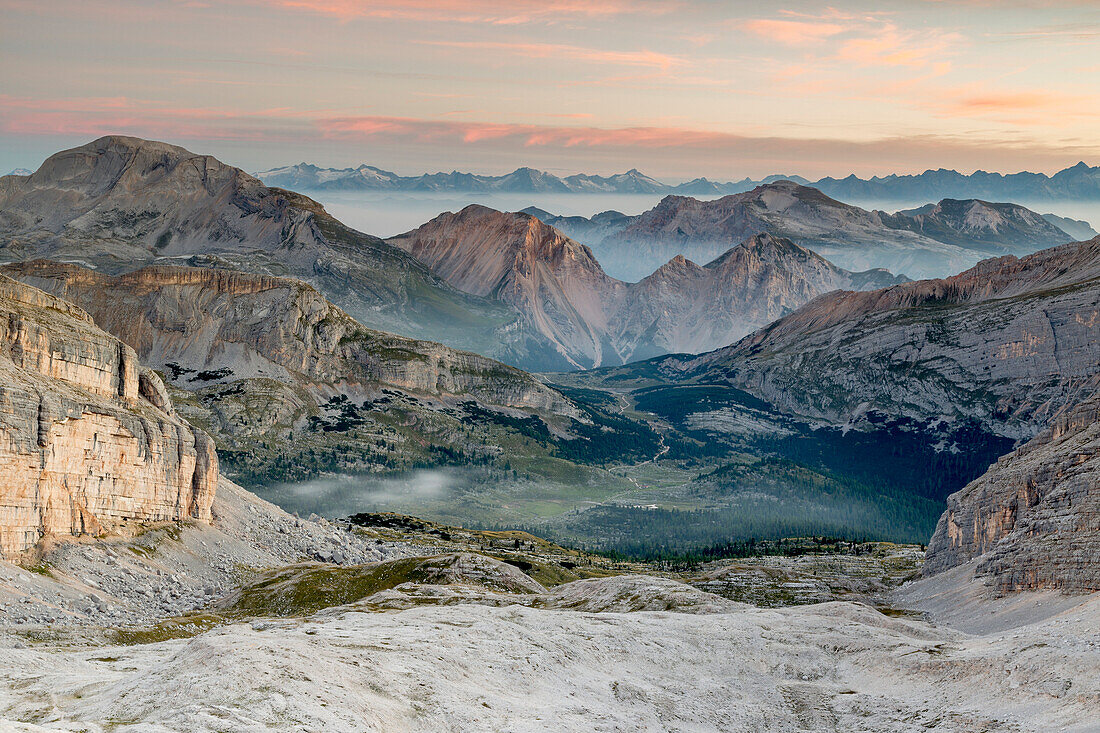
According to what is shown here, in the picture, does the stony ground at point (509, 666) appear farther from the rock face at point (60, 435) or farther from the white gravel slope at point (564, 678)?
the rock face at point (60, 435)

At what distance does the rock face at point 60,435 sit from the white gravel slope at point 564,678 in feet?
157

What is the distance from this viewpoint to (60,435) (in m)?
174

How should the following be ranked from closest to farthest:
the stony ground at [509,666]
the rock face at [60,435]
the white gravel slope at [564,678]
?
the white gravel slope at [564,678]
the stony ground at [509,666]
the rock face at [60,435]

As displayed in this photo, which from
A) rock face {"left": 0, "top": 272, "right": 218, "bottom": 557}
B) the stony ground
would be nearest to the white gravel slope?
the stony ground

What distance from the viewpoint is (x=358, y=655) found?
104m

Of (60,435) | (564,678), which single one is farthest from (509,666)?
(60,435)

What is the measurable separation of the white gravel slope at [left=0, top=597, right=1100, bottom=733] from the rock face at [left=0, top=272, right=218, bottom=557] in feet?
157

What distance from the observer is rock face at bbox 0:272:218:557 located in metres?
162

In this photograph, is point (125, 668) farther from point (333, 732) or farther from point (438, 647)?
point (333, 732)

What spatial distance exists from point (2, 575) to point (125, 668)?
5693 cm

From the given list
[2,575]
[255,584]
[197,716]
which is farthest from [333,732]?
[255,584]

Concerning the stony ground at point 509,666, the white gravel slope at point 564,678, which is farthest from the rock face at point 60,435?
the white gravel slope at point 564,678

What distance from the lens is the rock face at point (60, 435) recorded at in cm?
16225

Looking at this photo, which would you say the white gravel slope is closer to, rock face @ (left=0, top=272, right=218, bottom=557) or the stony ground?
the stony ground
